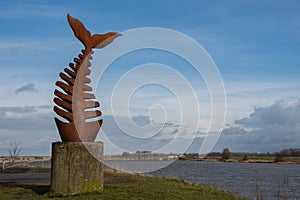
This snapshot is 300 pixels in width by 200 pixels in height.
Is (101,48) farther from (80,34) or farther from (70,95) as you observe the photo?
(70,95)

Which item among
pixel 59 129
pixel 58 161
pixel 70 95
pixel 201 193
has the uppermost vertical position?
pixel 70 95

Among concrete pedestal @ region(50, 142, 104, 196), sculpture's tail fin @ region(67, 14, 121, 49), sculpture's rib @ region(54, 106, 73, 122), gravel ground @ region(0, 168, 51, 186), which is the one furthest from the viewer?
gravel ground @ region(0, 168, 51, 186)

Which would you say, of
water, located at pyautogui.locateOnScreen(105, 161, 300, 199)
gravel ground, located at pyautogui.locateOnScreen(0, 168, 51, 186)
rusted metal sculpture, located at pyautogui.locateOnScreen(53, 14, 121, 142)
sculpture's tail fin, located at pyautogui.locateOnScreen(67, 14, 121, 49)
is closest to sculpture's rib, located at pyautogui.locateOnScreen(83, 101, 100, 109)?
rusted metal sculpture, located at pyautogui.locateOnScreen(53, 14, 121, 142)

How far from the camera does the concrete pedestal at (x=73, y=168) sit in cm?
1233

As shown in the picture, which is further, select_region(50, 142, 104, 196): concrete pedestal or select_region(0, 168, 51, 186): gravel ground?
select_region(0, 168, 51, 186): gravel ground

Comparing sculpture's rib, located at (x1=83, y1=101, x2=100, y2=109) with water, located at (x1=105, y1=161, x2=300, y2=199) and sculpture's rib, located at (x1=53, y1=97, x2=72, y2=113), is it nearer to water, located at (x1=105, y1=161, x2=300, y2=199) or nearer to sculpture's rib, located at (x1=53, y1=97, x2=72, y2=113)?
sculpture's rib, located at (x1=53, y1=97, x2=72, y2=113)

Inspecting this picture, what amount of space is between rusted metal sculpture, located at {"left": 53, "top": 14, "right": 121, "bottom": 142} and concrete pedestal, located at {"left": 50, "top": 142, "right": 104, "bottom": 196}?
398mm

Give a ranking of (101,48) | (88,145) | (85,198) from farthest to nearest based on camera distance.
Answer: (101,48)
(88,145)
(85,198)

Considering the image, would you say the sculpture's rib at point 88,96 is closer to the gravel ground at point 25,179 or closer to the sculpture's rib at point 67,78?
the sculpture's rib at point 67,78

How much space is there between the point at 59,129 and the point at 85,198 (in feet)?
7.78

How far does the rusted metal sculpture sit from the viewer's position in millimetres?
12773

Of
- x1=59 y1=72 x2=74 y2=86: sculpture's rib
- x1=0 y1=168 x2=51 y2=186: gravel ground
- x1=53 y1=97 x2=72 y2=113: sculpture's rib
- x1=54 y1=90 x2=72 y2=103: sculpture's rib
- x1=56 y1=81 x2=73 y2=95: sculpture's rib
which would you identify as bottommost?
x1=0 y1=168 x2=51 y2=186: gravel ground

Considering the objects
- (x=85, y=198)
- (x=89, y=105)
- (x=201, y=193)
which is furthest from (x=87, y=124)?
(x=201, y=193)

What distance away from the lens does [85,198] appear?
1184 centimetres
